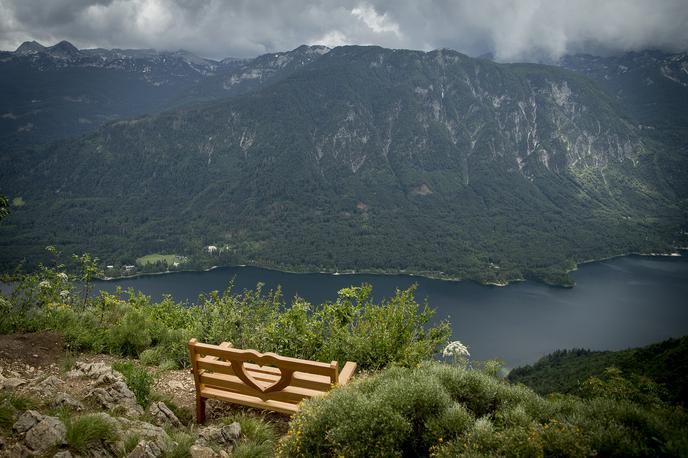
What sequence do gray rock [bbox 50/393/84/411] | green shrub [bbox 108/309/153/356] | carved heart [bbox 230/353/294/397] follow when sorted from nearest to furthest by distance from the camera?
gray rock [bbox 50/393/84/411], carved heart [bbox 230/353/294/397], green shrub [bbox 108/309/153/356]

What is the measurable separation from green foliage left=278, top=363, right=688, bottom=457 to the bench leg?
1970 millimetres

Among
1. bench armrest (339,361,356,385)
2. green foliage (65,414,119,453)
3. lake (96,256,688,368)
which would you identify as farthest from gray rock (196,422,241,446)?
lake (96,256,688,368)

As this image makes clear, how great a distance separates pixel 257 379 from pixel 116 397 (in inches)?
77.5

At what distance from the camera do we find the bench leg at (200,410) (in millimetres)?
6418

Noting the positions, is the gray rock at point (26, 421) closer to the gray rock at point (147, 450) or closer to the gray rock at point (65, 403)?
the gray rock at point (65, 403)

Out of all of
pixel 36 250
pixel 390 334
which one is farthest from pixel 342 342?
pixel 36 250

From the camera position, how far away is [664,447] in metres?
3.73

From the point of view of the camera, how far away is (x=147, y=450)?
471 centimetres

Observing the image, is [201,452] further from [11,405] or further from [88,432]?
[11,405]

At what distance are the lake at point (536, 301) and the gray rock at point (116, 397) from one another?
73.8 meters

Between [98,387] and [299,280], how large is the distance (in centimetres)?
14314

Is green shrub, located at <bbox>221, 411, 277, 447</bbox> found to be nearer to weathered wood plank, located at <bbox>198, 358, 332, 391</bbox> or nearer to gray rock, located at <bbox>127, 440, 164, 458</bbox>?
weathered wood plank, located at <bbox>198, 358, 332, 391</bbox>

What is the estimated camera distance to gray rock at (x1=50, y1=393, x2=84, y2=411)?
18.3ft

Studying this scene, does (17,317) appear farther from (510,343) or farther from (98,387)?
(510,343)
